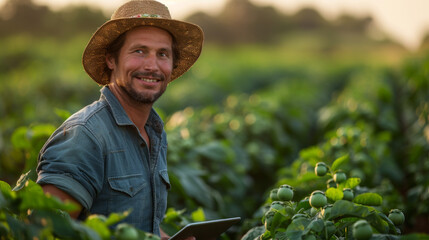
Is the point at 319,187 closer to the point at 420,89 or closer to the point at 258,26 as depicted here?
the point at 420,89

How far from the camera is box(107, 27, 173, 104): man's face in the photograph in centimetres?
239

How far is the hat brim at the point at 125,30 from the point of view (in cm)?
239

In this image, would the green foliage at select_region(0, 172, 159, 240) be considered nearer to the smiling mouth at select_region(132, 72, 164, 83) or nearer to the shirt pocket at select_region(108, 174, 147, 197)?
the shirt pocket at select_region(108, 174, 147, 197)

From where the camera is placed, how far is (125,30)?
2.42 m

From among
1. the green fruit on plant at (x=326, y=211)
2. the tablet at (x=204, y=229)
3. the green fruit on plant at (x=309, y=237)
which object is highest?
the green fruit on plant at (x=326, y=211)

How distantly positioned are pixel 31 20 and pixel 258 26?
39.0 meters

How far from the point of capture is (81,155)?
201cm

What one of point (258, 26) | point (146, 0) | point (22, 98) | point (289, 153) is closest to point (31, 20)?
point (22, 98)

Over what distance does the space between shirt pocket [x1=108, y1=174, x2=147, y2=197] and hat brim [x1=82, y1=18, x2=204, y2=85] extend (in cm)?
72

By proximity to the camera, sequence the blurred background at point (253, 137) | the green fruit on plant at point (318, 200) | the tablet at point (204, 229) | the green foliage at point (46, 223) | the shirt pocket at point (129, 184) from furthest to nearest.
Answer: the blurred background at point (253, 137) → the shirt pocket at point (129, 184) → the tablet at point (204, 229) → the green fruit on plant at point (318, 200) → the green foliage at point (46, 223)

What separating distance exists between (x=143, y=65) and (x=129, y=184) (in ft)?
1.94

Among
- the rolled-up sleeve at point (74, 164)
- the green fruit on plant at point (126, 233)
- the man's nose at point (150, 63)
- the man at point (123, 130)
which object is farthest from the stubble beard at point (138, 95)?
the green fruit on plant at point (126, 233)

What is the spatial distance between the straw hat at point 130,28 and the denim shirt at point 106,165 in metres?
0.25

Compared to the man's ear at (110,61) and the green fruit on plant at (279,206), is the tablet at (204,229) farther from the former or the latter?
the man's ear at (110,61)
